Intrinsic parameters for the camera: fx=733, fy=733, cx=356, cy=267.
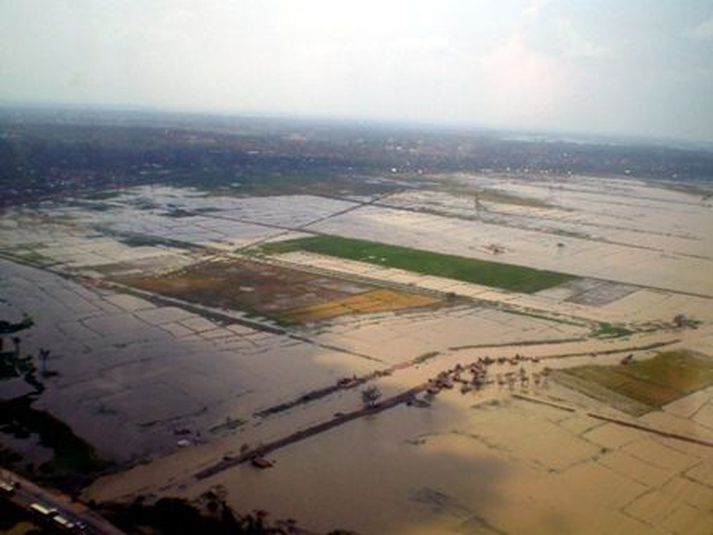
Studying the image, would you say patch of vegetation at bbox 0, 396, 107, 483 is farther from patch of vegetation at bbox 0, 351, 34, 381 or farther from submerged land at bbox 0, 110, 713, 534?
patch of vegetation at bbox 0, 351, 34, 381

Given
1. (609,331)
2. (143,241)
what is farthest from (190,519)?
(143,241)

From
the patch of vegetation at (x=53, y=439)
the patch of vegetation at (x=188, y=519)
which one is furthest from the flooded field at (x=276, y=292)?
the patch of vegetation at (x=188, y=519)


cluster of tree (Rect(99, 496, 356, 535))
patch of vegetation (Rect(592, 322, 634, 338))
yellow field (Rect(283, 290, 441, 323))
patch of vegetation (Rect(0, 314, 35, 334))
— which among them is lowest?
patch of vegetation (Rect(0, 314, 35, 334))

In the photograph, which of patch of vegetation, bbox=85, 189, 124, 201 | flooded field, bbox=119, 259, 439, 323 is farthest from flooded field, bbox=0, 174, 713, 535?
patch of vegetation, bbox=85, 189, 124, 201

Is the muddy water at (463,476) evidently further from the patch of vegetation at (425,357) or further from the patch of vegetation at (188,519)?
the patch of vegetation at (425,357)

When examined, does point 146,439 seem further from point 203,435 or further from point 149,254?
point 149,254
